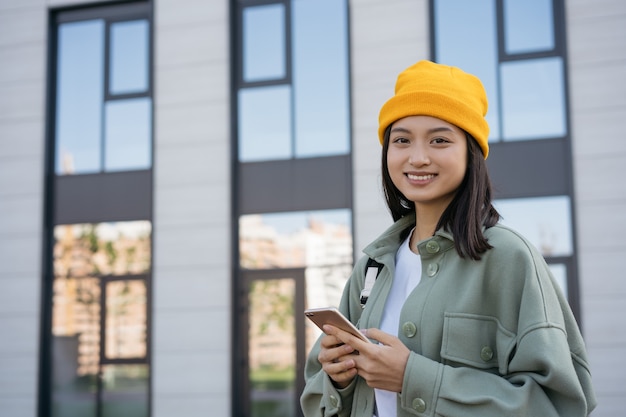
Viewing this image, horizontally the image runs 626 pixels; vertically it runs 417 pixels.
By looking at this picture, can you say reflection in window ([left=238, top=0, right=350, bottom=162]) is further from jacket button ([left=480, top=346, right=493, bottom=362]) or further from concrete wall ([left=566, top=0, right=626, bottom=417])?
jacket button ([left=480, top=346, right=493, bottom=362])

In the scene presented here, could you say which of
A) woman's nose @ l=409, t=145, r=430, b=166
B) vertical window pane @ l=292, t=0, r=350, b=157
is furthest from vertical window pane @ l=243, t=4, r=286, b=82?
woman's nose @ l=409, t=145, r=430, b=166

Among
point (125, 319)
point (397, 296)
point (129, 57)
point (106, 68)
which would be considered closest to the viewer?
point (397, 296)

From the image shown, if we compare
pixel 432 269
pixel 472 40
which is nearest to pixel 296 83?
pixel 472 40

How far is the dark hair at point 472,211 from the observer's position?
5.70ft

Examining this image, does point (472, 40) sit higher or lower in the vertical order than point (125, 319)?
higher

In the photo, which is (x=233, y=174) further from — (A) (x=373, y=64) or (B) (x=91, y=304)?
(B) (x=91, y=304)

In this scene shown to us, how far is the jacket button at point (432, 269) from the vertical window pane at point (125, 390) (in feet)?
33.1

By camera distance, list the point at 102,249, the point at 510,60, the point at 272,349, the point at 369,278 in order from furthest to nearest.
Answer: the point at 102,249, the point at 272,349, the point at 510,60, the point at 369,278

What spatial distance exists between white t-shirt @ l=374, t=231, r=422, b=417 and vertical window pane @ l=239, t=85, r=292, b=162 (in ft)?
30.4

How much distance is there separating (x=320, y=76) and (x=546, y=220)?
3821 millimetres

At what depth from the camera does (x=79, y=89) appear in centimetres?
1216

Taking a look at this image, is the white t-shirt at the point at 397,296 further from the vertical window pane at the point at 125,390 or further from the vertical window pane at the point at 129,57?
the vertical window pane at the point at 129,57

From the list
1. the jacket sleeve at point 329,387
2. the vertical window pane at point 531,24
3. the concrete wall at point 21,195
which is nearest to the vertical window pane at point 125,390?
the concrete wall at point 21,195

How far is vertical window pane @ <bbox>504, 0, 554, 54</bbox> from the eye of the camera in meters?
10.5
